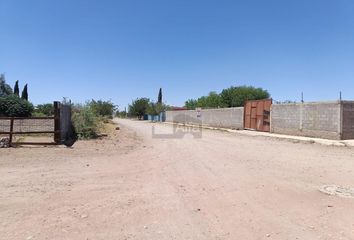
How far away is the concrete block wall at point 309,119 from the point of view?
24.5m

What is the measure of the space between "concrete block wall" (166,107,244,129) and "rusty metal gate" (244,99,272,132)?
197 centimetres

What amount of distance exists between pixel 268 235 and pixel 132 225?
2062mm

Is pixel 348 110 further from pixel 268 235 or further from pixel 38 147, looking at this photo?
pixel 268 235

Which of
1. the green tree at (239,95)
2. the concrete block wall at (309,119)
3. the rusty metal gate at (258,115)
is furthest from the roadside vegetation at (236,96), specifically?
the concrete block wall at (309,119)

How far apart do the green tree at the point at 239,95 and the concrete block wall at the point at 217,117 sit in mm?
31329

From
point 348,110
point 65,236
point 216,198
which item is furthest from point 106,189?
point 348,110

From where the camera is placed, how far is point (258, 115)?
121 ft

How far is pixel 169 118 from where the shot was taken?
8188 centimetres

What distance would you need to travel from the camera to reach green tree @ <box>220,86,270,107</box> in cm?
9975

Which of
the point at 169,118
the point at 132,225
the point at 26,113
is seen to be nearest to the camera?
the point at 132,225

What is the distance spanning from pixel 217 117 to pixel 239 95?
5195 centimetres

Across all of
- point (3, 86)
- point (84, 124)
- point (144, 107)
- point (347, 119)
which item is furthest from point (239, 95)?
point (84, 124)

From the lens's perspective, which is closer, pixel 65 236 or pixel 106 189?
pixel 65 236

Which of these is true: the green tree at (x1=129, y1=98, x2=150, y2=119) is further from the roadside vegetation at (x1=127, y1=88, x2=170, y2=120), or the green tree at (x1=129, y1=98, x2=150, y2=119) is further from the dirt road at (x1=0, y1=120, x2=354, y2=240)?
the dirt road at (x1=0, y1=120, x2=354, y2=240)
